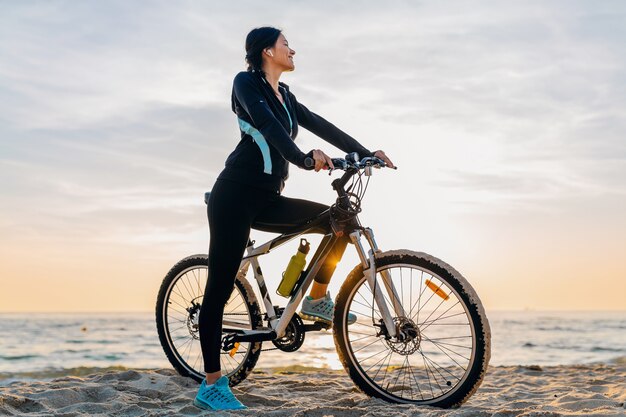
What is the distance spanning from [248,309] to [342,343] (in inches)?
38.4

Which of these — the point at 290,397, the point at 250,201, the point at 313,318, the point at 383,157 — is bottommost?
the point at 290,397

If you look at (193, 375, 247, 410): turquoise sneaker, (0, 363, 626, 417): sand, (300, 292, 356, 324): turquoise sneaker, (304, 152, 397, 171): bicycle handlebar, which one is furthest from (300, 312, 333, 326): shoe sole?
(304, 152, 397, 171): bicycle handlebar

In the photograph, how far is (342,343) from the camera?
162 inches

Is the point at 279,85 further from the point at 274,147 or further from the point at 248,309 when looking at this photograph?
the point at 248,309

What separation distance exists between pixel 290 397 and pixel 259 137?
196 cm

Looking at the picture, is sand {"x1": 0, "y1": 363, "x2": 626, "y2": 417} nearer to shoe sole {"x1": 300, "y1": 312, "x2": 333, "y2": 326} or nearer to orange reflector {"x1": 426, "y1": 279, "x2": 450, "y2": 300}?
shoe sole {"x1": 300, "y1": 312, "x2": 333, "y2": 326}

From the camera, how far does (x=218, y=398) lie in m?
3.93

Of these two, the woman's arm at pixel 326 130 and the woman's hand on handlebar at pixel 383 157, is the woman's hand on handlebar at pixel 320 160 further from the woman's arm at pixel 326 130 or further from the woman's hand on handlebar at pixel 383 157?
the woman's arm at pixel 326 130

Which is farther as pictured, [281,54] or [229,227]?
[281,54]

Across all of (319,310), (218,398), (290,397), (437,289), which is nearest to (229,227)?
(319,310)

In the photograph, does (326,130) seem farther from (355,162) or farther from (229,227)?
(229,227)

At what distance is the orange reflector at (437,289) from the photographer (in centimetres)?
381

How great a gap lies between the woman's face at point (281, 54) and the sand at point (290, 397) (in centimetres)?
217

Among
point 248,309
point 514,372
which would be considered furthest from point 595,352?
point 248,309
